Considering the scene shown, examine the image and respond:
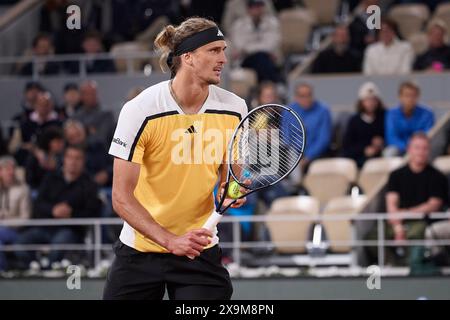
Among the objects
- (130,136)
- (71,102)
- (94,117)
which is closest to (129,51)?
(71,102)

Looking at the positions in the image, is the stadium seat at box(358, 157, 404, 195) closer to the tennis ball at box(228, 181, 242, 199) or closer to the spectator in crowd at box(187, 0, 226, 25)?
the spectator in crowd at box(187, 0, 226, 25)

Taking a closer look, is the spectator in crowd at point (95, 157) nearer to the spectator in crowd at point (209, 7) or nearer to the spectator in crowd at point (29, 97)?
the spectator in crowd at point (29, 97)

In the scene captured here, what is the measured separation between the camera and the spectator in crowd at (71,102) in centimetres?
1162

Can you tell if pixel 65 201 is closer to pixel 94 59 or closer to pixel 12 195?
pixel 12 195

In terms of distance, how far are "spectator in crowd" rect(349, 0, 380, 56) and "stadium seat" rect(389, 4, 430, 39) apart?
54 cm

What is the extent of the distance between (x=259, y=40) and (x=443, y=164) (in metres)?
2.85

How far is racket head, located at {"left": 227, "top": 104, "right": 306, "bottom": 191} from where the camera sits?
17.9 feet

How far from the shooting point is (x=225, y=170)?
18.6 ft

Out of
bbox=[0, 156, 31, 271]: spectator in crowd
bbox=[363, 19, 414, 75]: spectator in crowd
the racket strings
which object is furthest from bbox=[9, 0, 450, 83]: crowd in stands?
the racket strings

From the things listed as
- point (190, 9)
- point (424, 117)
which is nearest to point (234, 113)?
point (424, 117)

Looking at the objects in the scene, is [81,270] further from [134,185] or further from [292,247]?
[134,185]
